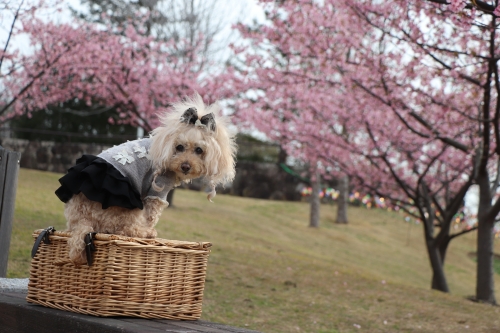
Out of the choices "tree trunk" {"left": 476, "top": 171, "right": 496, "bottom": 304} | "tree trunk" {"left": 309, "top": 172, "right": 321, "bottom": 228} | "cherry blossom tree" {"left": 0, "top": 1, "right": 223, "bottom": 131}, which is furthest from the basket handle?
"tree trunk" {"left": 309, "top": 172, "right": 321, "bottom": 228}

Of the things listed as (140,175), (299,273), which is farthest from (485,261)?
(140,175)

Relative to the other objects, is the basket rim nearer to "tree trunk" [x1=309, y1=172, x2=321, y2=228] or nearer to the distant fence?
the distant fence

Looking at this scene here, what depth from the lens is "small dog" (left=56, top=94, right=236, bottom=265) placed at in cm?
278

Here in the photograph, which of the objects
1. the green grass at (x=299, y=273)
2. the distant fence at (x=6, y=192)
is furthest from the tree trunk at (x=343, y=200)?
the distant fence at (x=6, y=192)

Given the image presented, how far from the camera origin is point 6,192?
422 centimetres

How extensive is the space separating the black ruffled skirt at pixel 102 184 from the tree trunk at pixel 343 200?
17.1 meters

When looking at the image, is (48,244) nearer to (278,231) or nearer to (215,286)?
(215,286)

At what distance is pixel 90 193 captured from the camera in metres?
2.77

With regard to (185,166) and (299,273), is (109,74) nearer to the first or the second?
(299,273)

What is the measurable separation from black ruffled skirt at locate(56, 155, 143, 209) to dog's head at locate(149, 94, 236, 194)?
8.9 inches

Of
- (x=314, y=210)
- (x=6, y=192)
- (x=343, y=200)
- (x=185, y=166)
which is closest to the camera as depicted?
(x=185, y=166)

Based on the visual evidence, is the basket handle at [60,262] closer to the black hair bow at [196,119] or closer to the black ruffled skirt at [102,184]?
the black ruffled skirt at [102,184]

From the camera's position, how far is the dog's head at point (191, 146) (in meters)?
2.88

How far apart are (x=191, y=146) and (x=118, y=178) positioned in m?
0.42
